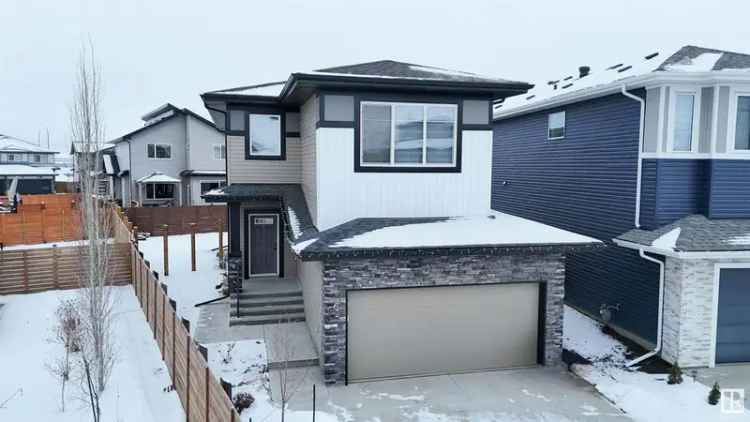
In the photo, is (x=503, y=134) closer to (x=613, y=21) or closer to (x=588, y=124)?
(x=588, y=124)

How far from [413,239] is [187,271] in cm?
1124

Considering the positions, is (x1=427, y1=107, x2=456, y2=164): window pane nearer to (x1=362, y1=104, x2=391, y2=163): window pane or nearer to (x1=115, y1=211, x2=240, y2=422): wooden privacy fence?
(x1=362, y1=104, x2=391, y2=163): window pane

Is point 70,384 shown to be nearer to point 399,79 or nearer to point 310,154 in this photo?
point 310,154

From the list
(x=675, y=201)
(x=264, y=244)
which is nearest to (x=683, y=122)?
(x=675, y=201)

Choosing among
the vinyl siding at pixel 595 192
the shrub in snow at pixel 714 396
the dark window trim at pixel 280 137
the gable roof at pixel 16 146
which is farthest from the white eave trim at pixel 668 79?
the gable roof at pixel 16 146

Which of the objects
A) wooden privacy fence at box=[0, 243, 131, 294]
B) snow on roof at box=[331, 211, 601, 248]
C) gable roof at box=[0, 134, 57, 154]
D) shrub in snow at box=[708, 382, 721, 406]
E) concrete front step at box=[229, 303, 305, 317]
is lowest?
shrub in snow at box=[708, 382, 721, 406]

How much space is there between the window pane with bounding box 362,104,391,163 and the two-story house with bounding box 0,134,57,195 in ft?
111

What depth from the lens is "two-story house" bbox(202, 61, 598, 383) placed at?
31.2 ft

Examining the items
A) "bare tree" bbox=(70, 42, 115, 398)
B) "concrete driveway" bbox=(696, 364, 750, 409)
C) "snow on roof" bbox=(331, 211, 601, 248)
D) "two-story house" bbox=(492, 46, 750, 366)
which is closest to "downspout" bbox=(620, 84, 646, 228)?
"two-story house" bbox=(492, 46, 750, 366)

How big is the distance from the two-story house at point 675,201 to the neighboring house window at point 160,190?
89.9 ft

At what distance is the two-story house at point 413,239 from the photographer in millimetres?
9523

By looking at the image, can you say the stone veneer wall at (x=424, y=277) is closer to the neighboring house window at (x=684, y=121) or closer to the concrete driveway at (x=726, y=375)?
the concrete driveway at (x=726, y=375)

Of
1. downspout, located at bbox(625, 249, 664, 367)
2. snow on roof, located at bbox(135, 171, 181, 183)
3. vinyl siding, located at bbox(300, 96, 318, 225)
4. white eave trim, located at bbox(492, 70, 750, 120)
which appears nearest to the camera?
white eave trim, located at bbox(492, 70, 750, 120)

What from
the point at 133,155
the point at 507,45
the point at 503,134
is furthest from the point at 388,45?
the point at 503,134
